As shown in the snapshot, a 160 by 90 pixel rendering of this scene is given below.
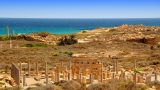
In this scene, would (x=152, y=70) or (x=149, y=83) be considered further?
(x=152, y=70)

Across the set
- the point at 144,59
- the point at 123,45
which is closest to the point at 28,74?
the point at 144,59

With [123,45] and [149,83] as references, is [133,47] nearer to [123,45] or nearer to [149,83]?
[123,45]

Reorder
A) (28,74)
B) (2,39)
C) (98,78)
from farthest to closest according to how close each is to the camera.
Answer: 1. (2,39)
2. (28,74)
3. (98,78)

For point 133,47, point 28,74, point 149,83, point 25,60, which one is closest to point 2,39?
point 133,47

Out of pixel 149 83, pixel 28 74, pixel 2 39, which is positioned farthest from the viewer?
pixel 2 39

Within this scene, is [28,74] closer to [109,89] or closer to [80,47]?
[109,89]

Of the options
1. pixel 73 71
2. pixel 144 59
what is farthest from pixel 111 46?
pixel 73 71

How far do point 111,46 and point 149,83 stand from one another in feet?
86.6

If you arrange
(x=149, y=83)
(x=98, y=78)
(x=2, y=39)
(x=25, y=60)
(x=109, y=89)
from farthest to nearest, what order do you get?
1. (x=2, y=39)
2. (x=25, y=60)
3. (x=98, y=78)
4. (x=149, y=83)
5. (x=109, y=89)

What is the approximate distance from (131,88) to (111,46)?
2884 centimetres

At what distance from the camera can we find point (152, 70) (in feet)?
89.8

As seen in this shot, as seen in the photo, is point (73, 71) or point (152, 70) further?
point (152, 70)

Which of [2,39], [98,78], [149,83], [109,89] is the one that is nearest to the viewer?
[109,89]

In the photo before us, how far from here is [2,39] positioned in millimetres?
57156
